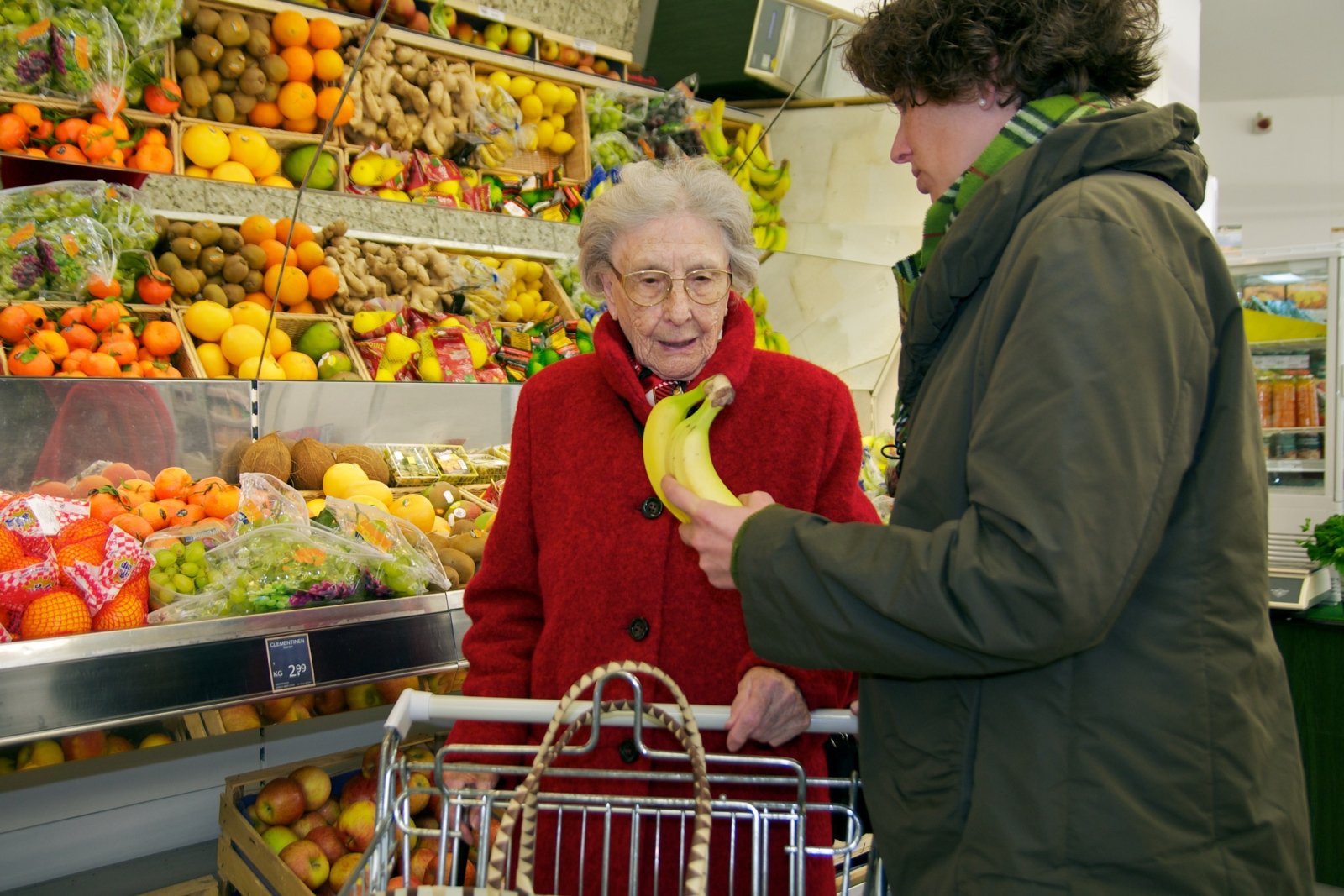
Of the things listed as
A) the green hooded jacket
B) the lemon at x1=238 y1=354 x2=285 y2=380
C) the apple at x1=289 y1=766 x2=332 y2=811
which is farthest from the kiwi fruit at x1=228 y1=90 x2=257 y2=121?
the green hooded jacket

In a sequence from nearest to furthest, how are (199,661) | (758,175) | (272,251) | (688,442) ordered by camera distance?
1. (688,442)
2. (199,661)
3. (272,251)
4. (758,175)

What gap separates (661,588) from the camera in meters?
1.63

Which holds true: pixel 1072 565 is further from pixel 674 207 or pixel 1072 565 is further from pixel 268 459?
pixel 268 459

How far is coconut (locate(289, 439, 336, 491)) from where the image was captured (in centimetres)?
298

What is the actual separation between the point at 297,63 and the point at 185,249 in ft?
3.61

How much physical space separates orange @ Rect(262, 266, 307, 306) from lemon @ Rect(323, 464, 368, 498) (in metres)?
1.01

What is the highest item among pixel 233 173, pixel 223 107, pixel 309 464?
pixel 223 107

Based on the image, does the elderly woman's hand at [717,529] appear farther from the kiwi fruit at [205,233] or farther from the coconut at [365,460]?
the kiwi fruit at [205,233]

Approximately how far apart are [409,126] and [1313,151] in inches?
385

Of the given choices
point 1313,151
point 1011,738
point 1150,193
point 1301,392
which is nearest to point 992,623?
point 1011,738

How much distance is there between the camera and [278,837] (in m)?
2.32

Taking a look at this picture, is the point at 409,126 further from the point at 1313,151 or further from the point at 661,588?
the point at 1313,151

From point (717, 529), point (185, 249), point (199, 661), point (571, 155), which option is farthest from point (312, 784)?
point (571, 155)

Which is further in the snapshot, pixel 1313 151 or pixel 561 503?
pixel 1313 151
